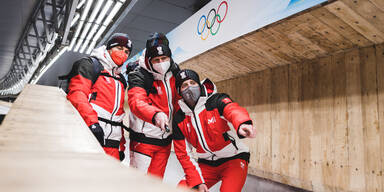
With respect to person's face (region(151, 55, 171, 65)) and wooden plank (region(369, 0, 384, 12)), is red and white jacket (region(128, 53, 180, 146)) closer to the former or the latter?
person's face (region(151, 55, 171, 65))

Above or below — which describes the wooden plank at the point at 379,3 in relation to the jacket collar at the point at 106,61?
above

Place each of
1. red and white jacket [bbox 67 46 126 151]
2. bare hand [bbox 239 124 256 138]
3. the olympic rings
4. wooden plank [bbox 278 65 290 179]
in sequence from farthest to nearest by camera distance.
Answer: wooden plank [bbox 278 65 290 179]
the olympic rings
red and white jacket [bbox 67 46 126 151]
bare hand [bbox 239 124 256 138]

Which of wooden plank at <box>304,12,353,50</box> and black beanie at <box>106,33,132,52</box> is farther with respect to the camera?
wooden plank at <box>304,12,353,50</box>

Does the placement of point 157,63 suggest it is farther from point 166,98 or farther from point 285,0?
point 285,0

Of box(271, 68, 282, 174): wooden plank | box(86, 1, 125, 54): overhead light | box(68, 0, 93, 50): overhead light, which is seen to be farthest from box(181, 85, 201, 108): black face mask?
box(68, 0, 93, 50): overhead light

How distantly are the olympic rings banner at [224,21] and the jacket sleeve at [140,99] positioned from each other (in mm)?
1698

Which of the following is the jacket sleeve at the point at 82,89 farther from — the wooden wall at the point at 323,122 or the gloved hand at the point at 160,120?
the wooden wall at the point at 323,122

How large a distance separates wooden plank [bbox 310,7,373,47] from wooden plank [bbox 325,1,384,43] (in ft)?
0.15

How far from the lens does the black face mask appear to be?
2.29 m

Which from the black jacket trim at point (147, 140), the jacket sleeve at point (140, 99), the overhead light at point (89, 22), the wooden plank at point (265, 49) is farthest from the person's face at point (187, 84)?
the overhead light at point (89, 22)

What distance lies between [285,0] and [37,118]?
2799 mm

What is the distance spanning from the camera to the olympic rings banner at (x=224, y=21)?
2.91 meters

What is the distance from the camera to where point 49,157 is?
1.61 feet

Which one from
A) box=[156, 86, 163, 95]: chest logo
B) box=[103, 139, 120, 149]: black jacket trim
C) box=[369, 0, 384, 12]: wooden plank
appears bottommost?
box=[103, 139, 120, 149]: black jacket trim
